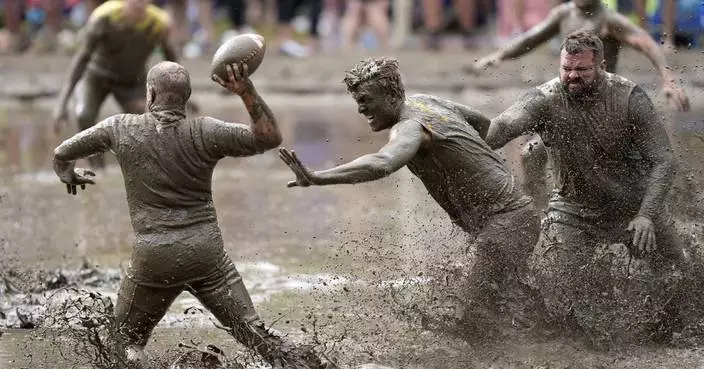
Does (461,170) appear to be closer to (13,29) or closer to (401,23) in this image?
(401,23)

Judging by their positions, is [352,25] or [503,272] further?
[352,25]

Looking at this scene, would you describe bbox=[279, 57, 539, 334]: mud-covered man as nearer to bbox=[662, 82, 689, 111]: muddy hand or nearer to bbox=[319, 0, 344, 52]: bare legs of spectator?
bbox=[662, 82, 689, 111]: muddy hand

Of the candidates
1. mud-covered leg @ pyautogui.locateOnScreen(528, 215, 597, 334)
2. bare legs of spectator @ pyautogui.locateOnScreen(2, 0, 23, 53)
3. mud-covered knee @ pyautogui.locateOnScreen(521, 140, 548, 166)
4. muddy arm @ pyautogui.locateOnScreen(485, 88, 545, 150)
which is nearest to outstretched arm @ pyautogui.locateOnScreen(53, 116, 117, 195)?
muddy arm @ pyautogui.locateOnScreen(485, 88, 545, 150)

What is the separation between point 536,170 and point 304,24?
13996 millimetres

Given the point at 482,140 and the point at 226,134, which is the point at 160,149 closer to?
the point at 226,134

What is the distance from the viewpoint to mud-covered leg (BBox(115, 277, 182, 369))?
254 inches

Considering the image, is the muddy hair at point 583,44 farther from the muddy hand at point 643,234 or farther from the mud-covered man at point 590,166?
the muddy hand at point 643,234

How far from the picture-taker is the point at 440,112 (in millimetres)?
6887

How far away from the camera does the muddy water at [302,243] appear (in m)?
6.90

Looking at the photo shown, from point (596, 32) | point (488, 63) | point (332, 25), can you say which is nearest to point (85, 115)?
point (488, 63)

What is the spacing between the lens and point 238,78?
6062mm

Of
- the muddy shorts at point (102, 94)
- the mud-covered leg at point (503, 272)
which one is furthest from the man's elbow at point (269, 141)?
the muddy shorts at point (102, 94)

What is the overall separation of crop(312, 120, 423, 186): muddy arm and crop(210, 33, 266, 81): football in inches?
21.0

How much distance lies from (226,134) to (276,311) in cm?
192
